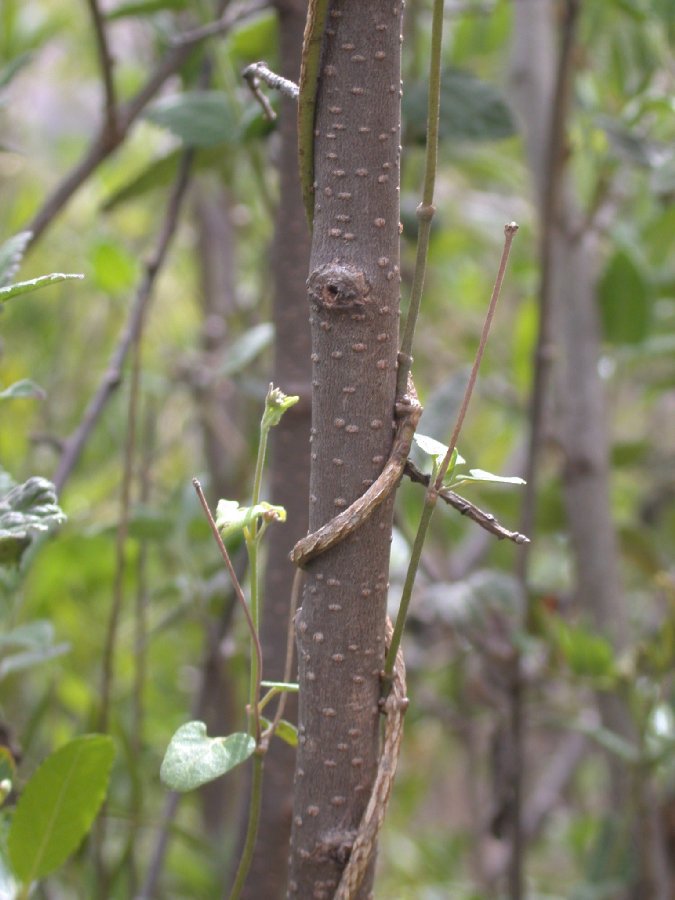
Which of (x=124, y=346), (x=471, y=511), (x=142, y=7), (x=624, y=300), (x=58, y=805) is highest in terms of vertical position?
(x=142, y=7)

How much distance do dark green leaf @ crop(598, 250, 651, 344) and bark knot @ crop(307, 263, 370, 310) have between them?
0.53 meters

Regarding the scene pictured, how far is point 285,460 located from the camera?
0.50 m

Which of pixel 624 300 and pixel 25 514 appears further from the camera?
pixel 624 300

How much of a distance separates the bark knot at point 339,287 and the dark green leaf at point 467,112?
0.34 metres

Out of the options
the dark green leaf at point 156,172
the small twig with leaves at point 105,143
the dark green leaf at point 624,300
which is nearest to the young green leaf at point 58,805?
the small twig with leaves at point 105,143

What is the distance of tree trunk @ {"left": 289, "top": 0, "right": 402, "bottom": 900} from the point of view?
0.27 m

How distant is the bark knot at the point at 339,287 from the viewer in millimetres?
272

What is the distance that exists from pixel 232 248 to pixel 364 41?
900mm

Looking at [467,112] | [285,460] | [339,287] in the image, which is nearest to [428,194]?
[339,287]

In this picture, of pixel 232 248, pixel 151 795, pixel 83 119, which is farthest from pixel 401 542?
pixel 83 119

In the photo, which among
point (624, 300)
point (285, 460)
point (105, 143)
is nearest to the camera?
point (285, 460)

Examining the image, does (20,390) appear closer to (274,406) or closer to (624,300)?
(274,406)

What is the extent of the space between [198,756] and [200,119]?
0.42m

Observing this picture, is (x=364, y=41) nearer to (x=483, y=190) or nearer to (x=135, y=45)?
(x=135, y=45)
